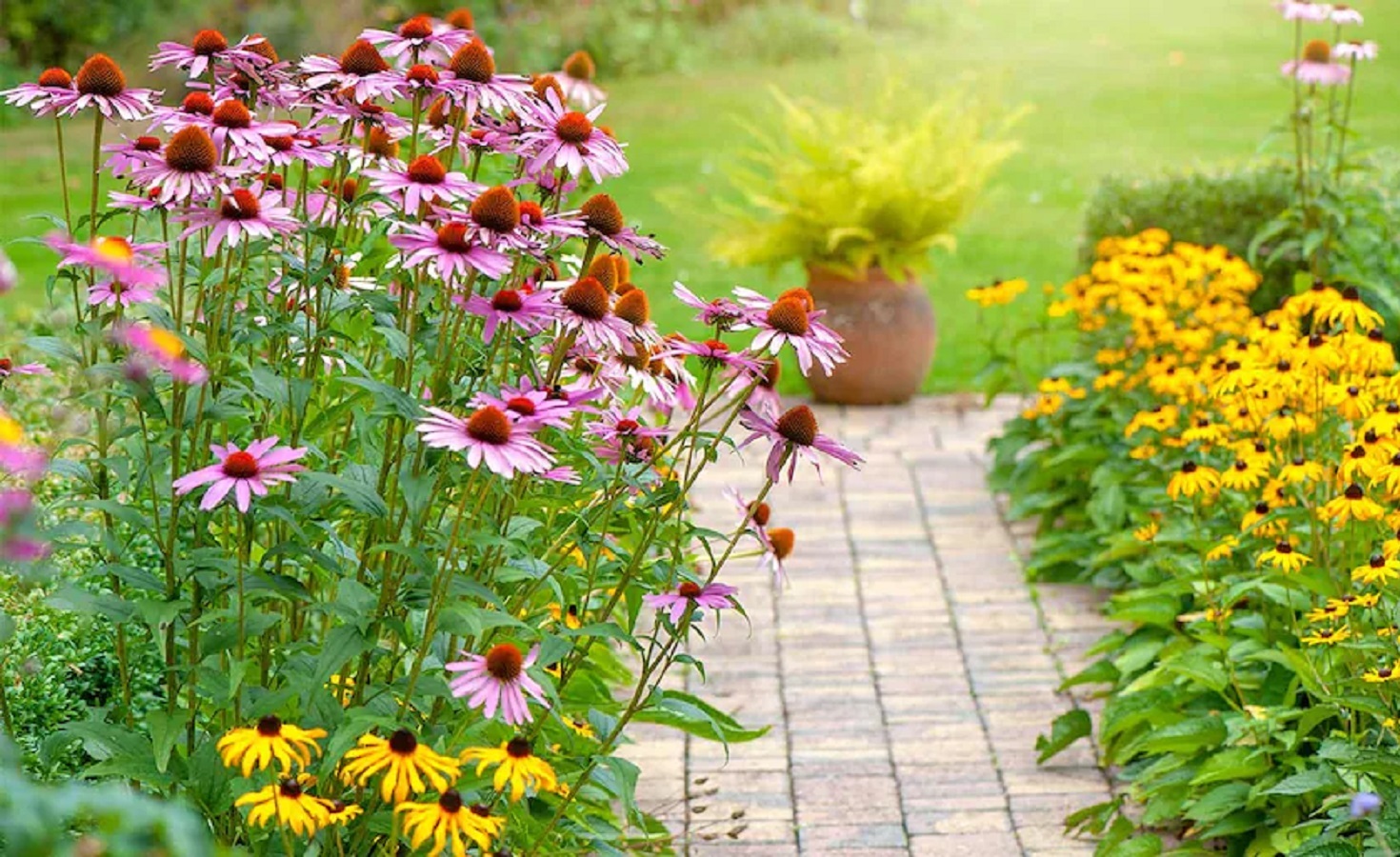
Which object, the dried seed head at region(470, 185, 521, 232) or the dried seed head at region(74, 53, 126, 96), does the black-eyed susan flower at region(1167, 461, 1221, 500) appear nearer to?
the dried seed head at region(470, 185, 521, 232)

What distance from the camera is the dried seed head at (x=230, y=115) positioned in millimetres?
2354

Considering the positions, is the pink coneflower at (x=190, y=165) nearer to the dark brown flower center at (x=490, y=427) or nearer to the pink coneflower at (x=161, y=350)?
the pink coneflower at (x=161, y=350)

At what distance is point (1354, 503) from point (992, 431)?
311 centimetres

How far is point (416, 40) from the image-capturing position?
2475mm

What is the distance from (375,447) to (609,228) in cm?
51

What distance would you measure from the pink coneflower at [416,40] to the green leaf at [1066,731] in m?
2.02

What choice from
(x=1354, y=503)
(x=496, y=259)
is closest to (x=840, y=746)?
(x=1354, y=503)

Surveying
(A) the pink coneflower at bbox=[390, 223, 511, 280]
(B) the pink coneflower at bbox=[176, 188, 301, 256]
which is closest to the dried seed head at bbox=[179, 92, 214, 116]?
(B) the pink coneflower at bbox=[176, 188, 301, 256]

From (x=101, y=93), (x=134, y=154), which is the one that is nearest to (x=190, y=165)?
(x=134, y=154)

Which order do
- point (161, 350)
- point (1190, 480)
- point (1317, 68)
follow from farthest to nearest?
point (1317, 68) → point (1190, 480) → point (161, 350)

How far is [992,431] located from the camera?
6.24 m

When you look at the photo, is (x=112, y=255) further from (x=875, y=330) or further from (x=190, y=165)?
(x=875, y=330)

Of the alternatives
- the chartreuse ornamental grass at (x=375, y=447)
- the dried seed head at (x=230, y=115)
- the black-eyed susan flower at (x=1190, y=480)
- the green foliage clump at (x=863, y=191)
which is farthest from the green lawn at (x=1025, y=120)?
the dried seed head at (x=230, y=115)

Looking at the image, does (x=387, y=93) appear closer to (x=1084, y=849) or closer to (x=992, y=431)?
(x=1084, y=849)
